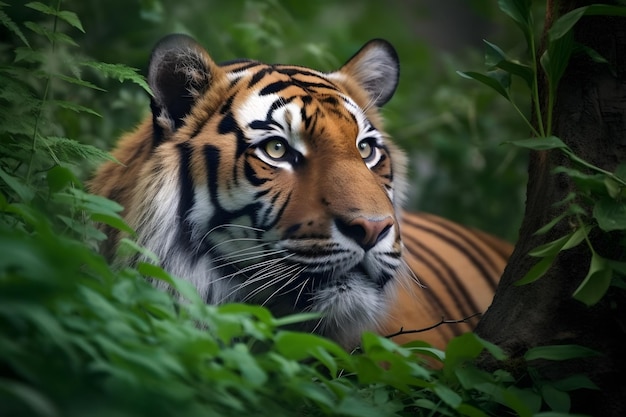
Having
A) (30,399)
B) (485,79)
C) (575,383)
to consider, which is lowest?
(30,399)

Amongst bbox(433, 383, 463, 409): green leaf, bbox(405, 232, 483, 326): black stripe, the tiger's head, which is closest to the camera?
bbox(433, 383, 463, 409): green leaf

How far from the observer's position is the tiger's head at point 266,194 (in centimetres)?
205

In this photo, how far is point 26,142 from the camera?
1991 millimetres

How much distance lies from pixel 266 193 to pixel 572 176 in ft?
2.59

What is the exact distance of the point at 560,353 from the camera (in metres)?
1.76

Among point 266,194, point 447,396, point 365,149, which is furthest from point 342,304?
point 447,396

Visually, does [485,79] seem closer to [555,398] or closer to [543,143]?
[543,143]

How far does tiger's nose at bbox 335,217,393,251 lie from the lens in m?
2.01

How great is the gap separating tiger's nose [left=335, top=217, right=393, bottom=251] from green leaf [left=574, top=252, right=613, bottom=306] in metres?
0.52

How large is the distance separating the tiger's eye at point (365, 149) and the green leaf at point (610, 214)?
73 centimetres

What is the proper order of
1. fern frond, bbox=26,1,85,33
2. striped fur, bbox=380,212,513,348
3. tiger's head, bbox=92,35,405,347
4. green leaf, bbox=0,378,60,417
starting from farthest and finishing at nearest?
striped fur, bbox=380,212,513,348 < tiger's head, bbox=92,35,405,347 < fern frond, bbox=26,1,85,33 < green leaf, bbox=0,378,60,417

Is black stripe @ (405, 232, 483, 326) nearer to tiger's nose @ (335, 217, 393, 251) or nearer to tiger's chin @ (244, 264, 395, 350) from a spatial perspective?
tiger's chin @ (244, 264, 395, 350)

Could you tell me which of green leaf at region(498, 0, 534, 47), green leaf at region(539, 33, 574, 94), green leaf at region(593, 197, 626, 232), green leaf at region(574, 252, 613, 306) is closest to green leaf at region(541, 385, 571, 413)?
green leaf at region(574, 252, 613, 306)

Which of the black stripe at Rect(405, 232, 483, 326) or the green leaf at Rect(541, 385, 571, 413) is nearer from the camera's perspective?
the green leaf at Rect(541, 385, 571, 413)
